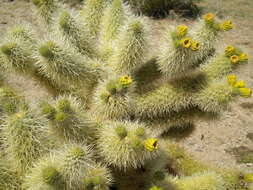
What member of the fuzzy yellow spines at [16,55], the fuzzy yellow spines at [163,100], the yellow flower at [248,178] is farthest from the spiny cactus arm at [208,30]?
the fuzzy yellow spines at [16,55]

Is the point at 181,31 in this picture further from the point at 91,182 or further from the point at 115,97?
the point at 91,182

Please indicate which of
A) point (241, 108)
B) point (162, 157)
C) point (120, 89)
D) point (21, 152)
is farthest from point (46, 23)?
point (241, 108)

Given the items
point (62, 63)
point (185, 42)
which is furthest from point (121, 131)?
point (185, 42)

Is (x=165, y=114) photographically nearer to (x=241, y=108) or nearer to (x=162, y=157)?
(x=162, y=157)

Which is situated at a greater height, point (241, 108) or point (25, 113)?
point (25, 113)

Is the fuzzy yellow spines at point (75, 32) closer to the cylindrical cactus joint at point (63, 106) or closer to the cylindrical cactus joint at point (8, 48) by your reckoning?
the cylindrical cactus joint at point (8, 48)

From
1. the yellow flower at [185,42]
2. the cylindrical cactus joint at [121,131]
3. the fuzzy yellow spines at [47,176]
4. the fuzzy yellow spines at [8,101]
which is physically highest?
the yellow flower at [185,42]

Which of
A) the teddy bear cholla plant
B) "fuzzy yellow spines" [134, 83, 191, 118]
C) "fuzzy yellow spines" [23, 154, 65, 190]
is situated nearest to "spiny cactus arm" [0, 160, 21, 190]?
the teddy bear cholla plant
